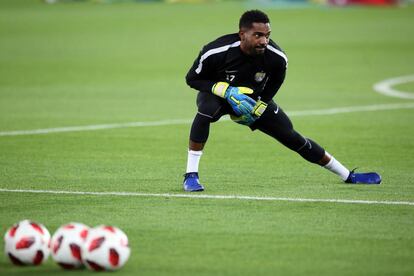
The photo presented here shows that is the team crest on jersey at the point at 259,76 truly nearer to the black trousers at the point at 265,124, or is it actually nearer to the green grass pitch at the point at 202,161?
the black trousers at the point at 265,124

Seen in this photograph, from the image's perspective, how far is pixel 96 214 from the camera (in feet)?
34.8

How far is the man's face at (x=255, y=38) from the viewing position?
452 inches

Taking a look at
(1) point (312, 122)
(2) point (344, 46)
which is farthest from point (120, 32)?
(1) point (312, 122)

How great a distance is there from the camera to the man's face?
1147 cm

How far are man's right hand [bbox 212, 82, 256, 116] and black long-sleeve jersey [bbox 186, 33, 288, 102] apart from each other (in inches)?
6.4

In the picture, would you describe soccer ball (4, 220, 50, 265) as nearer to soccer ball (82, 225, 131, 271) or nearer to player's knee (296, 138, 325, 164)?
soccer ball (82, 225, 131, 271)

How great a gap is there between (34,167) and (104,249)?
582cm

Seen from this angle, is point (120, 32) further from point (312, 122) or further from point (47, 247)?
point (47, 247)

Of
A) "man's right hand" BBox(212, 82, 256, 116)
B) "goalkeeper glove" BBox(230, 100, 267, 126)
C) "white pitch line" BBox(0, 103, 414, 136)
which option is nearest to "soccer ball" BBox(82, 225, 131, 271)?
"man's right hand" BBox(212, 82, 256, 116)

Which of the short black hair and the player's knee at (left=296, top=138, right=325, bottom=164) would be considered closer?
the short black hair

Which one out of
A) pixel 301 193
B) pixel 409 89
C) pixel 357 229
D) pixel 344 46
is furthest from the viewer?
pixel 344 46

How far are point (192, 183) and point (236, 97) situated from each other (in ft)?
3.68

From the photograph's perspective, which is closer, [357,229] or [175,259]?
[175,259]

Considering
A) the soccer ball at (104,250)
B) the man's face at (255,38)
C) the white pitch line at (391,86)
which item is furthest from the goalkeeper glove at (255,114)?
the white pitch line at (391,86)
